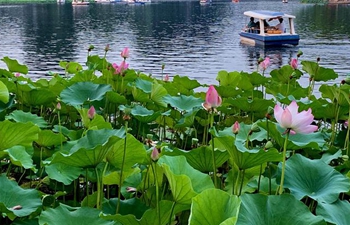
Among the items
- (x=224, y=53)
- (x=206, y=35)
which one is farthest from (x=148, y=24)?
(x=224, y=53)

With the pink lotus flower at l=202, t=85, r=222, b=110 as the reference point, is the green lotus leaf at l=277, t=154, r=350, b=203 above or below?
below

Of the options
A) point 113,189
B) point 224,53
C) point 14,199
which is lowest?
point 224,53

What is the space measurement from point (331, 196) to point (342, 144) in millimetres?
756

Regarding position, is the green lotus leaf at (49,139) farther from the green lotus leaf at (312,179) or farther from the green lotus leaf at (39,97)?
the green lotus leaf at (312,179)

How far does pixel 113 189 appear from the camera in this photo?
1.52 metres

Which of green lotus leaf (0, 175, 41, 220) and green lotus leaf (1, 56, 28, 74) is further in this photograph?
green lotus leaf (1, 56, 28, 74)

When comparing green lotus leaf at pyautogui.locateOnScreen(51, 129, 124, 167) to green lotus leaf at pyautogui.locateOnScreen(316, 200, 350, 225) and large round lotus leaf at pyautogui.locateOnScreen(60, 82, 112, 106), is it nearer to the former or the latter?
green lotus leaf at pyautogui.locateOnScreen(316, 200, 350, 225)

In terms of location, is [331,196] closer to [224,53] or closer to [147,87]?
[147,87]

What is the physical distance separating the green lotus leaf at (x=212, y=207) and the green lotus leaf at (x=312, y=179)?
271 mm

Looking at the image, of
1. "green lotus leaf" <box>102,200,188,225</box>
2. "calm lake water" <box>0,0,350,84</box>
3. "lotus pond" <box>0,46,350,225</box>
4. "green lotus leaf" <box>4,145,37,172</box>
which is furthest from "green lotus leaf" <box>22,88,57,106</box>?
"calm lake water" <box>0,0,350,84</box>

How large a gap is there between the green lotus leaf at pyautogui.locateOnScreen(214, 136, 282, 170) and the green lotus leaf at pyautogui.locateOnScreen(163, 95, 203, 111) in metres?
0.81

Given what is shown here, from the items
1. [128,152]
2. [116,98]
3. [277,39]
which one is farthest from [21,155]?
[277,39]

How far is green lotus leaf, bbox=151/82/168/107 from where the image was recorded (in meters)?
1.96

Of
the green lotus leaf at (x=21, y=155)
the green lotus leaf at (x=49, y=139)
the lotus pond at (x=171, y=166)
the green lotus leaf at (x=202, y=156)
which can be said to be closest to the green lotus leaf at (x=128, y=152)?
the lotus pond at (x=171, y=166)
